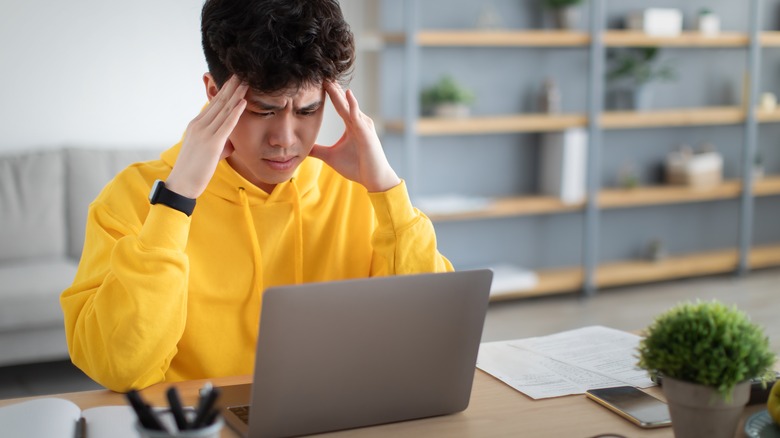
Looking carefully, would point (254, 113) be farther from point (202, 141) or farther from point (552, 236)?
point (552, 236)

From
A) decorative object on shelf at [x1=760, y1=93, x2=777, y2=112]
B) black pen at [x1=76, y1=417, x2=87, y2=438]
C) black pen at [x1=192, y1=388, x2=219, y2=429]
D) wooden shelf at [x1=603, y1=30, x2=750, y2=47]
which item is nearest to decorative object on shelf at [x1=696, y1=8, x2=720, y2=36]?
wooden shelf at [x1=603, y1=30, x2=750, y2=47]

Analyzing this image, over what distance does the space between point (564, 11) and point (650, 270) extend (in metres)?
1.44

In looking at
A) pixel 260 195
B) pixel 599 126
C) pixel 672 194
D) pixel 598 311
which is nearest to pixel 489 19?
pixel 599 126

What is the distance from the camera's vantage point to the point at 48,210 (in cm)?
363

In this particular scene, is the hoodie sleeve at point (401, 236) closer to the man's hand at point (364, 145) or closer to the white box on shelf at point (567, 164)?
the man's hand at point (364, 145)

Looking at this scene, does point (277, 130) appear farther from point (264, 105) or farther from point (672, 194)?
point (672, 194)

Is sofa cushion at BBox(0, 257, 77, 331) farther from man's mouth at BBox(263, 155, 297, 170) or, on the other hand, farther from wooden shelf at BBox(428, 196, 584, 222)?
man's mouth at BBox(263, 155, 297, 170)

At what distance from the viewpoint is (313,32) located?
1386 mm

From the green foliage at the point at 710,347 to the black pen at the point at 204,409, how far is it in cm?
47

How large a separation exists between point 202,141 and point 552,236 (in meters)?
3.62

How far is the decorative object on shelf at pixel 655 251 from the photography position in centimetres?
488

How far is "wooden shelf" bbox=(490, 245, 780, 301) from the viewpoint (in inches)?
174

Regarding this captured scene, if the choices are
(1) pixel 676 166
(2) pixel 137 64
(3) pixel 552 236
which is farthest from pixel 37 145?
(1) pixel 676 166

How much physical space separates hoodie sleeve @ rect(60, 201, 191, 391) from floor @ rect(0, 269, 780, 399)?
1971 mm
